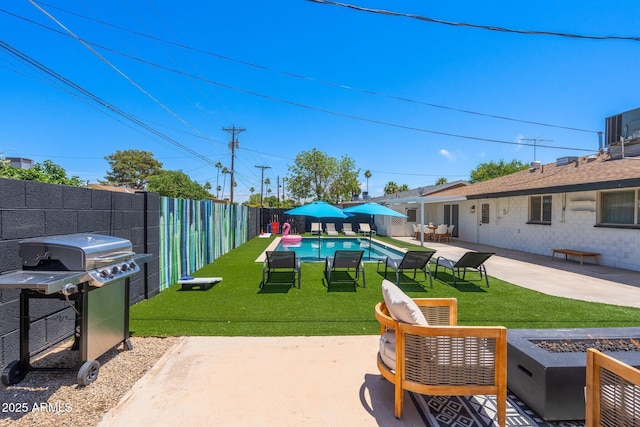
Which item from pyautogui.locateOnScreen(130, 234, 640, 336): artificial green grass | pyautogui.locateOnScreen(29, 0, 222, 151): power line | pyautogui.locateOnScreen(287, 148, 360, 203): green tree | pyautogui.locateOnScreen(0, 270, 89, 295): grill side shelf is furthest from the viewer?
pyautogui.locateOnScreen(287, 148, 360, 203): green tree

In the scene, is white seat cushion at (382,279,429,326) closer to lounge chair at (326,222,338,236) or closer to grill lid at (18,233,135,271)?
grill lid at (18,233,135,271)

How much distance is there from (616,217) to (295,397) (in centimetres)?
1159

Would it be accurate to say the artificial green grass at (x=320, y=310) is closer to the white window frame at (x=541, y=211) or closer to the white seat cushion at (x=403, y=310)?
the white seat cushion at (x=403, y=310)

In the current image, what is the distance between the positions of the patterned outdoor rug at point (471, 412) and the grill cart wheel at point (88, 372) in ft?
9.74

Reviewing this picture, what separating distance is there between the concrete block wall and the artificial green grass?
0.98 metres

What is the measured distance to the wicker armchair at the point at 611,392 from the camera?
180cm

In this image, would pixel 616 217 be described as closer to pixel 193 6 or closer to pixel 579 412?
pixel 579 412

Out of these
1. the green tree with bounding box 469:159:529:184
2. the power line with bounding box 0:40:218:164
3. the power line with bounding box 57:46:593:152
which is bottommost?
the power line with bounding box 0:40:218:164

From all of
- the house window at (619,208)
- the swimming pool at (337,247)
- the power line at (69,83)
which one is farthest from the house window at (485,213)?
the power line at (69,83)

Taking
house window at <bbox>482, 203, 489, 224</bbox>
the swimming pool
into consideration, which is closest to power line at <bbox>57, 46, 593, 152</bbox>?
house window at <bbox>482, 203, 489, 224</bbox>

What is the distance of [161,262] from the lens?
6.29 meters

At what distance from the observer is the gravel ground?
246 centimetres

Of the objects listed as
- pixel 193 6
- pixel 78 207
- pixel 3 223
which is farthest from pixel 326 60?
Answer: pixel 3 223

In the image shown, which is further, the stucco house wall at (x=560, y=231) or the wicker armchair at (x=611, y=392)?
the stucco house wall at (x=560, y=231)
